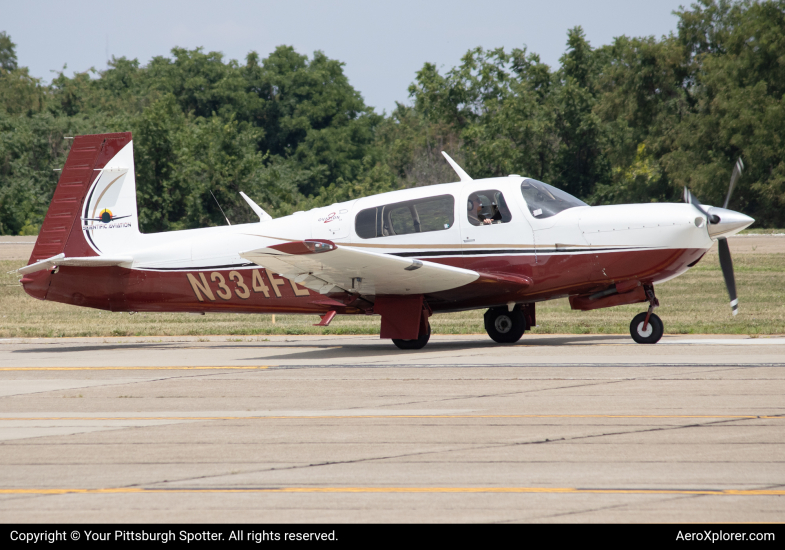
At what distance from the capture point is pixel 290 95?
246 ft

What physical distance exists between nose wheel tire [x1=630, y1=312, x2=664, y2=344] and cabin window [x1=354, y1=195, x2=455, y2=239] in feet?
10.6

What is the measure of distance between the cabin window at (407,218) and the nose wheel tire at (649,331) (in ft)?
10.6

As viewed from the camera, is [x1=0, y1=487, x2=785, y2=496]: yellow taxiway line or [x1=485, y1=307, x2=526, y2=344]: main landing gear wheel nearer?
[x1=0, y1=487, x2=785, y2=496]: yellow taxiway line

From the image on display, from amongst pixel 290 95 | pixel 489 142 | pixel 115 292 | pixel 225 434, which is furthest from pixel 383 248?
pixel 290 95

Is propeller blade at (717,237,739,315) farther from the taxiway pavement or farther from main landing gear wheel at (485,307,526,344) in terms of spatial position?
main landing gear wheel at (485,307,526,344)

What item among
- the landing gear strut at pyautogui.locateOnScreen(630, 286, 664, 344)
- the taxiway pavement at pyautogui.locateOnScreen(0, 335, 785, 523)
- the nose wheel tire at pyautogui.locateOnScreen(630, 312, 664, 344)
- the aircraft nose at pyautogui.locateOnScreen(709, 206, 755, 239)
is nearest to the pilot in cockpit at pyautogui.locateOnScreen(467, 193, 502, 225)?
the taxiway pavement at pyautogui.locateOnScreen(0, 335, 785, 523)

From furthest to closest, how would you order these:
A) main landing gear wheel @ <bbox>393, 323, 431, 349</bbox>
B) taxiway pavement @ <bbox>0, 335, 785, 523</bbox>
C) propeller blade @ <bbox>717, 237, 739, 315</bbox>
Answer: main landing gear wheel @ <bbox>393, 323, 431, 349</bbox> → propeller blade @ <bbox>717, 237, 739, 315</bbox> → taxiway pavement @ <bbox>0, 335, 785, 523</bbox>

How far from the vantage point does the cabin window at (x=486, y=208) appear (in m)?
12.6

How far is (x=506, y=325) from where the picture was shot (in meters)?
13.6

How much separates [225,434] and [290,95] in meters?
70.6

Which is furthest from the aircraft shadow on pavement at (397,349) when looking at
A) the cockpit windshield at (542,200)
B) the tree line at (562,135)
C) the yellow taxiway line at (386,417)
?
the tree line at (562,135)

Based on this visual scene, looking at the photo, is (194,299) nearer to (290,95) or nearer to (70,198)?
(70,198)

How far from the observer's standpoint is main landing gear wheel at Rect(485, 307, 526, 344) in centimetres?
1358

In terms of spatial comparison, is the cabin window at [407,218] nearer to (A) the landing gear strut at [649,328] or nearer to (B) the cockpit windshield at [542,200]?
(B) the cockpit windshield at [542,200]
